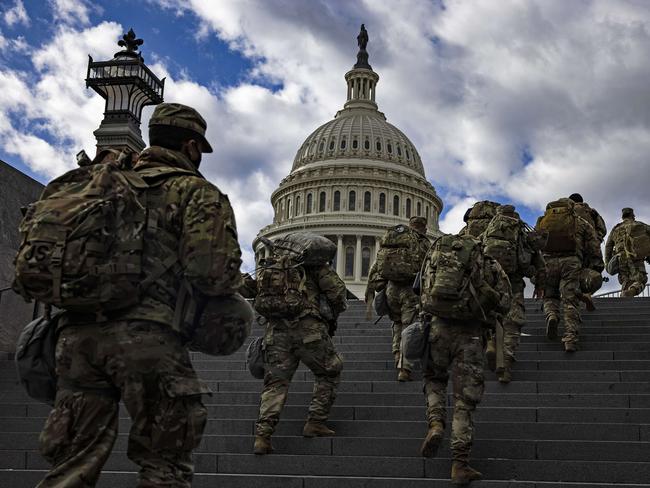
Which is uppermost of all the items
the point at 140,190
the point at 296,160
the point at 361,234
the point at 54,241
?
the point at 296,160

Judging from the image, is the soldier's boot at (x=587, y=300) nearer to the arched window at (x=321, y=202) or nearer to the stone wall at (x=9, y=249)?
the stone wall at (x=9, y=249)

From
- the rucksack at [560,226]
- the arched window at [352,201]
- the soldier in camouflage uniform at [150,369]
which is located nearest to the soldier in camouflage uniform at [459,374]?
the soldier in camouflage uniform at [150,369]

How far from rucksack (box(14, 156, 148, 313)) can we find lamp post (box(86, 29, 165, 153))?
41.1 feet

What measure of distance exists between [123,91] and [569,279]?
9954mm

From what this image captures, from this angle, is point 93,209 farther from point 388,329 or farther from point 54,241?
point 388,329

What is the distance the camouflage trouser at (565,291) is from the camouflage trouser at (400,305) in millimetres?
2076

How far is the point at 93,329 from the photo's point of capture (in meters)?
3.49

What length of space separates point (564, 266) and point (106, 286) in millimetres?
7968

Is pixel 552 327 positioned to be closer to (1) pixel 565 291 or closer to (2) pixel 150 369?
(1) pixel 565 291

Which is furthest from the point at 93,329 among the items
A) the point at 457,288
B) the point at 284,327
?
the point at 284,327

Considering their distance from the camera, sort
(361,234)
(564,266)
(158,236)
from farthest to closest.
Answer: (361,234), (564,266), (158,236)

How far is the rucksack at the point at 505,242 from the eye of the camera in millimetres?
9094

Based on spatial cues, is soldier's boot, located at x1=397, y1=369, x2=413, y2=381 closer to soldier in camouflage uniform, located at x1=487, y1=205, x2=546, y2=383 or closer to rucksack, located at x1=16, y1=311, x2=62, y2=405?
soldier in camouflage uniform, located at x1=487, y1=205, x2=546, y2=383

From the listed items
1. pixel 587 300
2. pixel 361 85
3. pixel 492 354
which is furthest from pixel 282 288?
pixel 361 85
